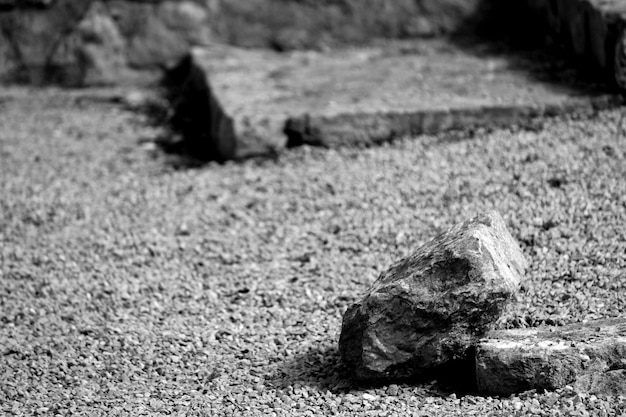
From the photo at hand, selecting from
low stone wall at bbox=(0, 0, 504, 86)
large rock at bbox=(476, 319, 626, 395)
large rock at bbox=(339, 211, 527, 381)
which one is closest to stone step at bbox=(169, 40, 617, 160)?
low stone wall at bbox=(0, 0, 504, 86)

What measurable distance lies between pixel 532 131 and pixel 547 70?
797 millimetres

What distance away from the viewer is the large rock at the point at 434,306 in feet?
6.87

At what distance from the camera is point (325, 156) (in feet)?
12.9

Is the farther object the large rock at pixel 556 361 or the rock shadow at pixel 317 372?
the rock shadow at pixel 317 372

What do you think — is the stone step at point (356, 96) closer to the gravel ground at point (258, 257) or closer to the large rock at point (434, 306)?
the gravel ground at point (258, 257)

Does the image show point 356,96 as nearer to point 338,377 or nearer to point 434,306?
point 338,377

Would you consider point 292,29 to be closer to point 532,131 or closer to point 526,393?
point 532,131

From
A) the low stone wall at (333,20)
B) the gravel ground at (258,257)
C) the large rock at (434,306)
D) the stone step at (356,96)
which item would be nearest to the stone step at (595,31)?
the stone step at (356,96)

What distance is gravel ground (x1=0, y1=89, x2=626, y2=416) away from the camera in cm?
231

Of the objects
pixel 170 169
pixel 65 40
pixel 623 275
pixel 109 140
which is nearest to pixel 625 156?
pixel 623 275

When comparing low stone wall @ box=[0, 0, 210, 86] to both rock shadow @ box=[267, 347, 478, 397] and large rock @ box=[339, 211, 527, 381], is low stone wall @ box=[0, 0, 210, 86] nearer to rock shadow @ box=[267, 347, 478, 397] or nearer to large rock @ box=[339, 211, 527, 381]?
rock shadow @ box=[267, 347, 478, 397]

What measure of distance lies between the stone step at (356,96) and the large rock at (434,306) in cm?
183

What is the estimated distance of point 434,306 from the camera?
212 cm

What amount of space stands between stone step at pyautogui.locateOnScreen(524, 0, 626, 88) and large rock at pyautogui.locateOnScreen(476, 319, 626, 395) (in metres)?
2.02
